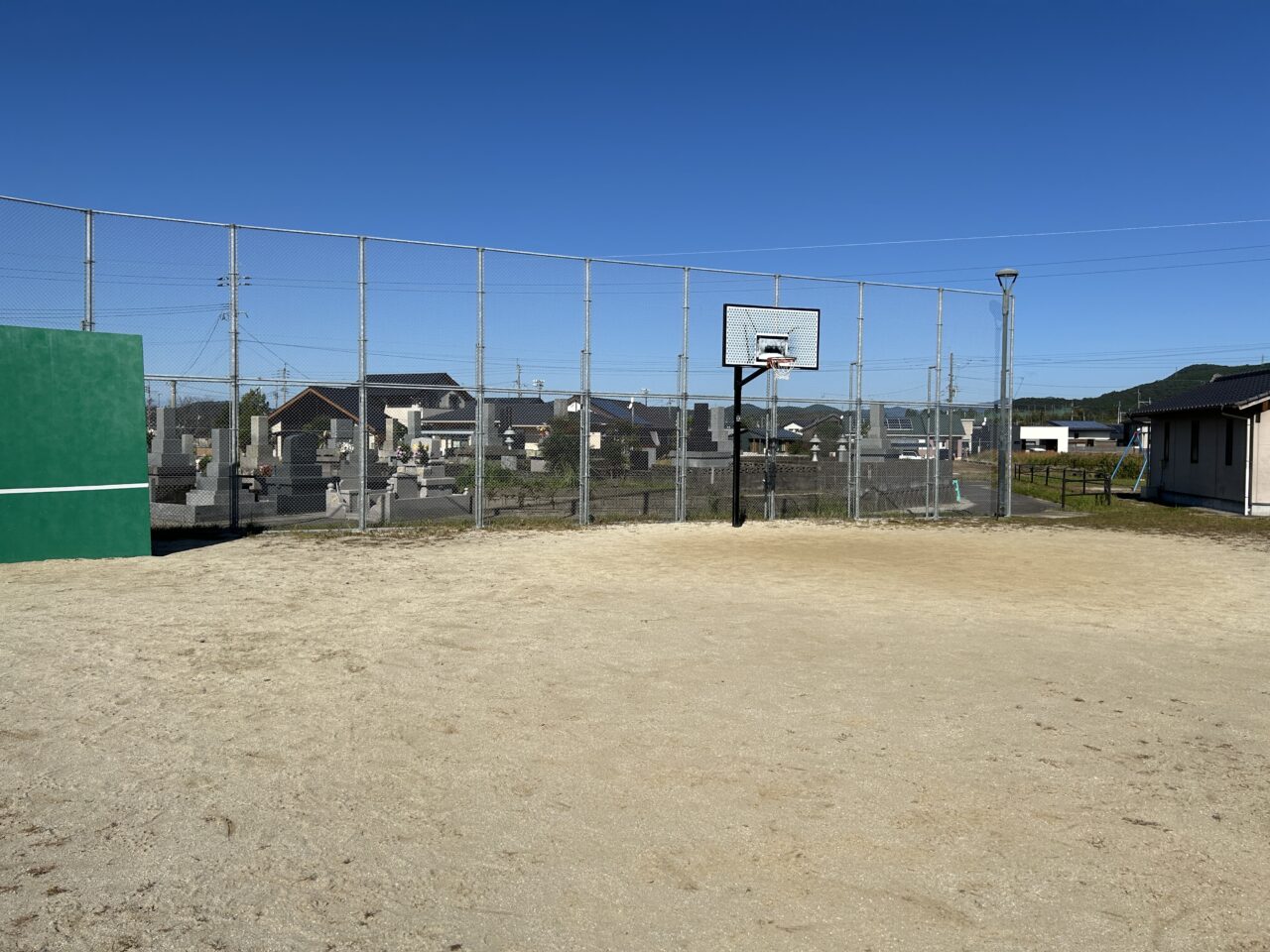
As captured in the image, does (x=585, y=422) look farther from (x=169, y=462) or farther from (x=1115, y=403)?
(x=1115, y=403)

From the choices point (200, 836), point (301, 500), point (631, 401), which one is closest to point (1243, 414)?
point (631, 401)

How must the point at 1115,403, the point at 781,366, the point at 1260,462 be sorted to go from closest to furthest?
the point at 781,366 → the point at 1260,462 → the point at 1115,403

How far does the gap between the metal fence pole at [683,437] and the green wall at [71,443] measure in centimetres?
870

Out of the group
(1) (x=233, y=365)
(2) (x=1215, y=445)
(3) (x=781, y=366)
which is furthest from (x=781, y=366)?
(2) (x=1215, y=445)

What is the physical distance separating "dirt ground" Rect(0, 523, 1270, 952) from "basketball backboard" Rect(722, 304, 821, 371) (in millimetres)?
8584

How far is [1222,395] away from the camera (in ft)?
69.3

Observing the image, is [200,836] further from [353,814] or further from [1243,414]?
[1243,414]

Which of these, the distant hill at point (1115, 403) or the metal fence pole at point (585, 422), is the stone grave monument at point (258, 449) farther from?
the distant hill at point (1115, 403)

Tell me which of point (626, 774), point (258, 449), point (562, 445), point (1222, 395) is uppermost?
point (1222, 395)

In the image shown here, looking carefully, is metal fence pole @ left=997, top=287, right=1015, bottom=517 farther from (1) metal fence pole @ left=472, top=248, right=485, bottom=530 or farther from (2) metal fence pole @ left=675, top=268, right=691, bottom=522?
(1) metal fence pole @ left=472, top=248, right=485, bottom=530

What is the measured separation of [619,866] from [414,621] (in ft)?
15.3

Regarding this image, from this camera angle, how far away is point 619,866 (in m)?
3.50

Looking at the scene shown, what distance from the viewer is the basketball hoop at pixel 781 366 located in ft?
55.3

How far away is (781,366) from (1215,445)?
10868mm
